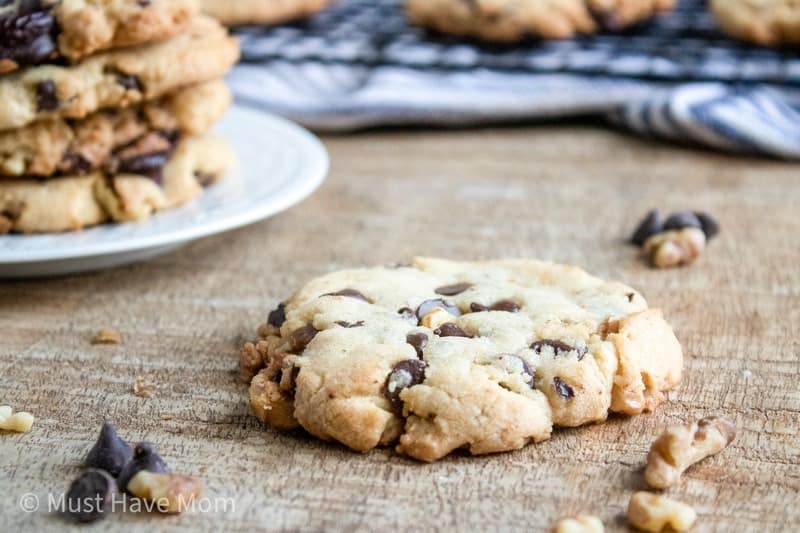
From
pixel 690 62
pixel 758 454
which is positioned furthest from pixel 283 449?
pixel 690 62

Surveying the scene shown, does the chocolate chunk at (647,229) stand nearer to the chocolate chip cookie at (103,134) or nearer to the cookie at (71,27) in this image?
the chocolate chip cookie at (103,134)

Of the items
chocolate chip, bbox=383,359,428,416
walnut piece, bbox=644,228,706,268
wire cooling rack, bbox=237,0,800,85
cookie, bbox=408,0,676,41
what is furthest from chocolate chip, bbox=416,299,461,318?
cookie, bbox=408,0,676,41

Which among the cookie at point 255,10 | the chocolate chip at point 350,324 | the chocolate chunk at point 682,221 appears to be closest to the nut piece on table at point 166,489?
the chocolate chip at point 350,324

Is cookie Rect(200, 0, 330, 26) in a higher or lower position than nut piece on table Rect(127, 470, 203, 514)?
lower

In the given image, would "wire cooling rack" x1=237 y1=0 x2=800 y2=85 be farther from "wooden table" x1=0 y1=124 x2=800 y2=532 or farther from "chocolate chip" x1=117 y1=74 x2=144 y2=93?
"chocolate chip" x1=117 y1=74 x2=144 y2=93

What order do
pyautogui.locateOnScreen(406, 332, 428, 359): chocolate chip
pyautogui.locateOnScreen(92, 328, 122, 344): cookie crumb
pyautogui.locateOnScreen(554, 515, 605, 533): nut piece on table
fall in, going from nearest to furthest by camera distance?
1. pyautogui.locateOnScreen(554, 515, 605, 533): nut piece on table
2. pyautogui.locateOnScreen(406, 332, 428, 359): chocolate chip
3. pyautogui.locateOnScreen(92, 328, 122, 344): cookie crumb

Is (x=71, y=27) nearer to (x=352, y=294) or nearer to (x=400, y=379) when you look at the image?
A: (x=352, y=294)
